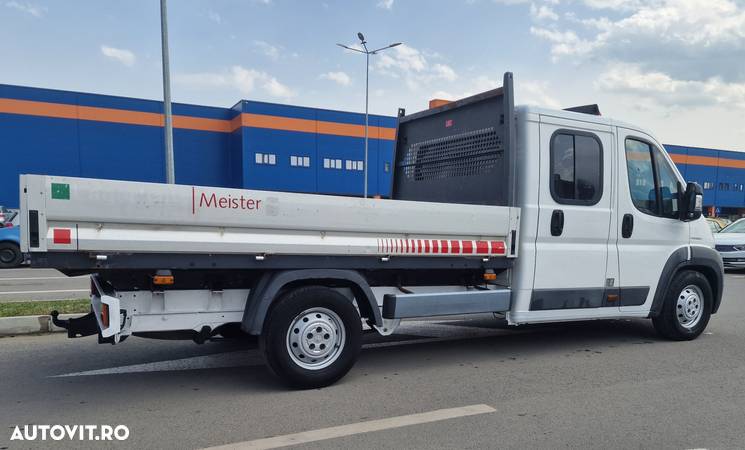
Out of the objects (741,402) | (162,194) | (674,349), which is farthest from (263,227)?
(674,349)

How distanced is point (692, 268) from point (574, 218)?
2.04 metres

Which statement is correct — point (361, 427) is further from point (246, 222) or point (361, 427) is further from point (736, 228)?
point (736, 228)

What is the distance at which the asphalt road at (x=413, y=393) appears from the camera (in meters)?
3.56

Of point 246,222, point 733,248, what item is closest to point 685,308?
point 246,222

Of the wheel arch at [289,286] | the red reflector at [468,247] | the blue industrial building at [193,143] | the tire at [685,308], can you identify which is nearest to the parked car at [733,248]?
the tire at [685,308]

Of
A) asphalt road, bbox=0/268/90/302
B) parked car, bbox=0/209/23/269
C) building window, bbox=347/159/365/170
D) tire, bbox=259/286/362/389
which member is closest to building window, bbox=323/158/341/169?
building window, bbox=347/159/365/170

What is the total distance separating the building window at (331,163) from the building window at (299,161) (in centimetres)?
133

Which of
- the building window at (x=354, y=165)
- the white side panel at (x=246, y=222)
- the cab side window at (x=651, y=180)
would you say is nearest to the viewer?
the white side panel at (x=246, y=222)

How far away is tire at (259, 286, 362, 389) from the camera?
421cm

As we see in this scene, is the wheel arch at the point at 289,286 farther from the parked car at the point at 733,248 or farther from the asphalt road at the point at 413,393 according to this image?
the parked car at the point at 733,248

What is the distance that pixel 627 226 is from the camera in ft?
19.1

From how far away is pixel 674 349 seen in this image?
6004 millimetres

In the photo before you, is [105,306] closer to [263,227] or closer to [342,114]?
[263,227]

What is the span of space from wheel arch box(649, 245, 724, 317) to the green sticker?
19.1 ft
